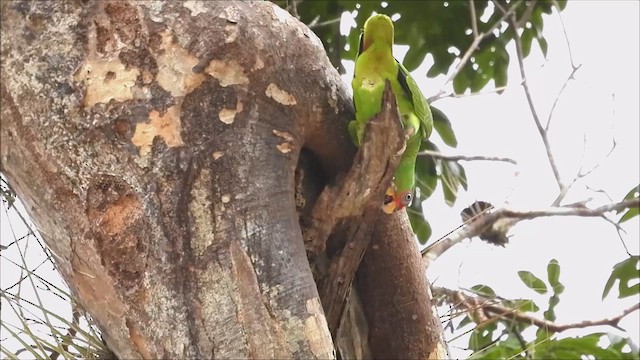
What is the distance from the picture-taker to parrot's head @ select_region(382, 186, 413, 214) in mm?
1112

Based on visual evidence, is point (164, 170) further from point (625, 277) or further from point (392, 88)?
point (625, 277)

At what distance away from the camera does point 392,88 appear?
1074mm

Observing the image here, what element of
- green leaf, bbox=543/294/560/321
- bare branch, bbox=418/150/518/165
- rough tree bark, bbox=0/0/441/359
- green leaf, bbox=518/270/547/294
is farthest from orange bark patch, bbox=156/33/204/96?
green leaf, bbox=543/294/560/321

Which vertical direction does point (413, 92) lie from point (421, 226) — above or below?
below

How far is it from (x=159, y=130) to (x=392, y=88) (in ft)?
1.12

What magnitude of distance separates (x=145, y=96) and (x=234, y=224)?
20 cm

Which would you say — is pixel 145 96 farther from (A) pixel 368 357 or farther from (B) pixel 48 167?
(A) pixel 368 357

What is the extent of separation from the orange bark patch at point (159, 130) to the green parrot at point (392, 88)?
275mm

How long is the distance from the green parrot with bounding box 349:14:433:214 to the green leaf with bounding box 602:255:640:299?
1247 mm

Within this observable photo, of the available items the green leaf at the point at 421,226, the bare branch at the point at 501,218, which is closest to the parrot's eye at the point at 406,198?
the bare branch at the point at 501,218

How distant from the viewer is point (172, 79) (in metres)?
0.97

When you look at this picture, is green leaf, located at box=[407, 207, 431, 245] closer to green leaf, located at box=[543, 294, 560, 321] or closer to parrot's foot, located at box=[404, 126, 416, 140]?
green leaf, located at box=[543, 294, 560, 321]

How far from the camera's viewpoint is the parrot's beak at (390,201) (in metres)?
1.11

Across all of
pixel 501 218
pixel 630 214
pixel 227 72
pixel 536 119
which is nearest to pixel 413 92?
pixel 227 72
